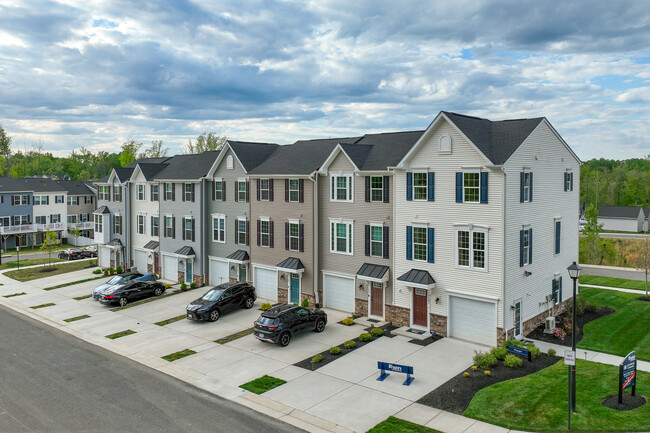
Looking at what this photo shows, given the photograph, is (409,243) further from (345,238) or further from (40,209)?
(40,209)

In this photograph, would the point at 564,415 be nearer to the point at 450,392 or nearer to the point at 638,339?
the point at 450,392

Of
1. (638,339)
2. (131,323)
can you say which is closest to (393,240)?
(638,339)

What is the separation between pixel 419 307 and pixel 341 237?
6.56 meters

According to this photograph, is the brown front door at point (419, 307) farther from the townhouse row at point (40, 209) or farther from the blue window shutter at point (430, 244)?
the townhouse row at point (40, 209)

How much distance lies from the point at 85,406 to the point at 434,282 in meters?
16.0

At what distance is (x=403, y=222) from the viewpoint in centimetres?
2588

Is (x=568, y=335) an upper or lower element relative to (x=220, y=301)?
lower

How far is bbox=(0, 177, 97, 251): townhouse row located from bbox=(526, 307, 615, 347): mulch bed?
6142 cm

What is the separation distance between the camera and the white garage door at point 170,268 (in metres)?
40.5

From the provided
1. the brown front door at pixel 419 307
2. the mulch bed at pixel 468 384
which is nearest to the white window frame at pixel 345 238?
the brown front door at pixel 419 307

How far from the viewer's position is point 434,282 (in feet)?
80.2

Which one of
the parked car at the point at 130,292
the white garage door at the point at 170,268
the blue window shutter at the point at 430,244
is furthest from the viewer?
the white garage door at the point at 170,268

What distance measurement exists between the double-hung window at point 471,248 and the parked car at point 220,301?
45.2 ft

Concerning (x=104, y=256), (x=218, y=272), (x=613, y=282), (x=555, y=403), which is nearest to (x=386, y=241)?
(x=555, y=403)
